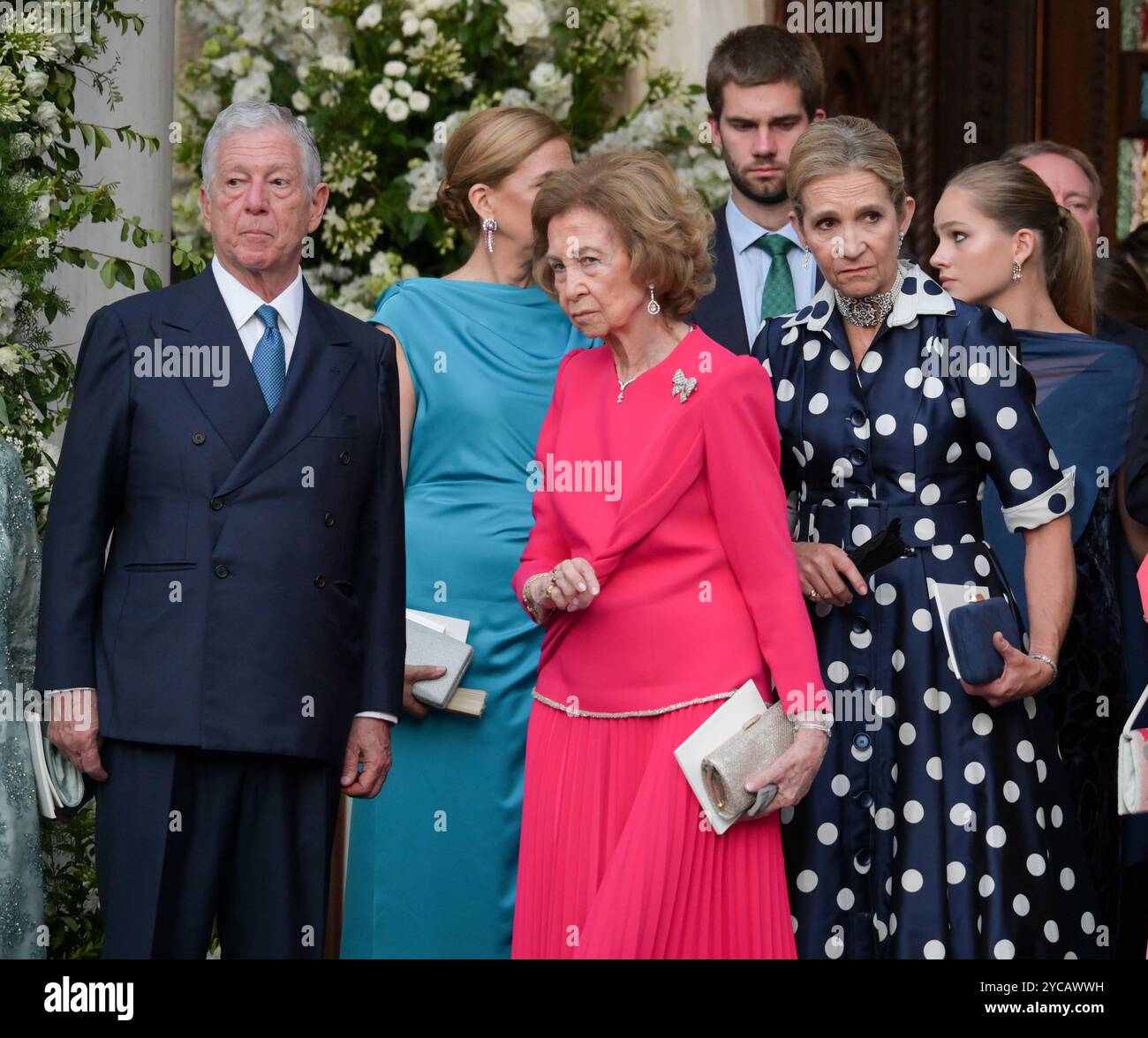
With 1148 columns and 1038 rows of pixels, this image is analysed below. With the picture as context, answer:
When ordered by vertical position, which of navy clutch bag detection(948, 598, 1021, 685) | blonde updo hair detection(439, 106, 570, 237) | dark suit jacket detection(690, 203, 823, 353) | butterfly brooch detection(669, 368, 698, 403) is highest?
blonde updo hair detection(439, 106, 570, 237)

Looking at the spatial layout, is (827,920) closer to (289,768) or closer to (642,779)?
(642,779)

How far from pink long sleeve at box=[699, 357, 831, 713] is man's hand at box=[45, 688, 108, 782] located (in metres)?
1.22

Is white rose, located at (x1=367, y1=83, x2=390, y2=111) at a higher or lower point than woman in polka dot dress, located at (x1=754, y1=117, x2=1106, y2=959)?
higher

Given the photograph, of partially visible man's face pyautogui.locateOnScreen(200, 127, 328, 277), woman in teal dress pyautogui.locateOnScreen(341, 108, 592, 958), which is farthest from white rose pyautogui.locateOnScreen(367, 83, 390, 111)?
partially visible man's face pyautogui.locateOnScreen(200, 127, 328, 277)

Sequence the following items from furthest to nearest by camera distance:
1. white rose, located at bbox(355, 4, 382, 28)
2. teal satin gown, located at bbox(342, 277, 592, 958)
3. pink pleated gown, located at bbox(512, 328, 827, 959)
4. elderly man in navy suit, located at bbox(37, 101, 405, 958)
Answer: white rose, located at bbox(355, 4, 382, 28) → teal satin gown, located at bbox(342, 277, 592, 958) → pink pleated gown, located at bbox(512, 328, 827, 959) → elderly man in navy suit, located at bbox(37, 101, 405, 958)

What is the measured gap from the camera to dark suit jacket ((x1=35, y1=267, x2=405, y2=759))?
365 centimetres

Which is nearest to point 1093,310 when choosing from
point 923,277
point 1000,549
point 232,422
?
point 1000,549

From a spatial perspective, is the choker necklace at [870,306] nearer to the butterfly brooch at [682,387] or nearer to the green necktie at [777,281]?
the butterfly brooch at [682,387]

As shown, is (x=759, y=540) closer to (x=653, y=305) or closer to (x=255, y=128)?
(x=653, y=305)

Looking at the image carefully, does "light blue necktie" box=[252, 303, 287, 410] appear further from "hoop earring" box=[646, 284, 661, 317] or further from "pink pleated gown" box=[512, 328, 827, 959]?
"hoop earring" box=[646, 284, 661, 317]

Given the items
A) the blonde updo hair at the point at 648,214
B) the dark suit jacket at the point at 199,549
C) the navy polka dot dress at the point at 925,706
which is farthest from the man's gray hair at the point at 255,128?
the navy polka dot dress at the point at 925,706

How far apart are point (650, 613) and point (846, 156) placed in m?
1.05

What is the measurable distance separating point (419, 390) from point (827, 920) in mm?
1587

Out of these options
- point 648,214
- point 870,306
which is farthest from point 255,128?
point 870,306
